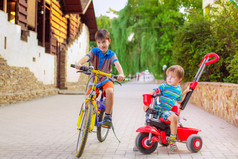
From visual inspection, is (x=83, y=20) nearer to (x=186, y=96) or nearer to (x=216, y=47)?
(x=216, y=47)

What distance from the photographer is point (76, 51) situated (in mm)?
23859

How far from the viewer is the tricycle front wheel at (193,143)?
4.75 metres

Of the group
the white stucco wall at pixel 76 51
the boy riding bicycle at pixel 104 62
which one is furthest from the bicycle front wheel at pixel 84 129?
the white stucco wall at pixel 76 51

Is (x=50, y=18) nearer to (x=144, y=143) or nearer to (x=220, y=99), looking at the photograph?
(x=220, y=99)

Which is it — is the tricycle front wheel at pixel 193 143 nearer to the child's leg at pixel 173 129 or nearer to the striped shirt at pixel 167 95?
the child's leg at pixel 173 129

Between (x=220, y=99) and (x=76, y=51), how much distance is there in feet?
52.9

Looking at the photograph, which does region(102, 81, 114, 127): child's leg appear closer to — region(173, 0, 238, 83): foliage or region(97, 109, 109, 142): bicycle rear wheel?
region(97, 109, 109, 142): bicycle rear wheel

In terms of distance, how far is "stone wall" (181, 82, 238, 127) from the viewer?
25.1ft

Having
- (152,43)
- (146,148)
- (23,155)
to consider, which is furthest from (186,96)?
(152,43)

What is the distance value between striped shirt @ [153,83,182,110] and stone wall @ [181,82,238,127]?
314 cm

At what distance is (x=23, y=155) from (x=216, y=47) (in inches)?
421

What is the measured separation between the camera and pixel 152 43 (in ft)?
95.5

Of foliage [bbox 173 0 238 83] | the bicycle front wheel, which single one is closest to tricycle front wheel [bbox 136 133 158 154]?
the bicycle front wheel

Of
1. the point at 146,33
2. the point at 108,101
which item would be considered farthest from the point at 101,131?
the point at 146,33
